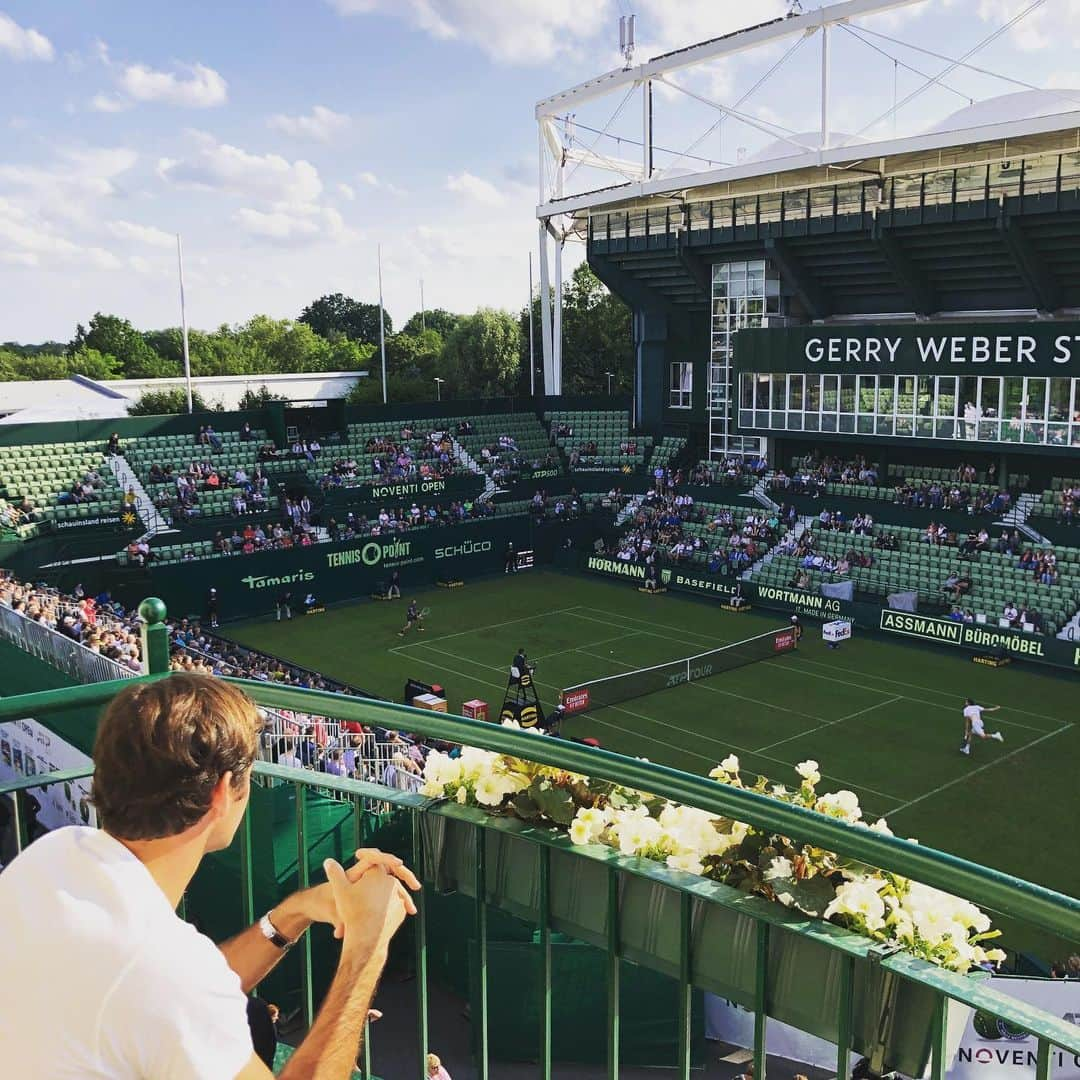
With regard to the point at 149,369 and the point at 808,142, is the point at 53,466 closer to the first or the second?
the point at 808,142

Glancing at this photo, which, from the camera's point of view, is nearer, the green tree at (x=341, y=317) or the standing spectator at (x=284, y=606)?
the standing spectator at (x=284, y=606)

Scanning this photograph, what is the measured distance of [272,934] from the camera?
10.0 ft

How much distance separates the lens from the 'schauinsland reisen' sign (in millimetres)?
32156

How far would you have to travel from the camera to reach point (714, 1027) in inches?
526

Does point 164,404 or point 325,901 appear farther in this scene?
point 164,404

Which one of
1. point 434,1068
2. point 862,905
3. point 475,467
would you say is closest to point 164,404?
point 475,467

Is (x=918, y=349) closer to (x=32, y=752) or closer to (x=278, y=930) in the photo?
(x=32, y=752)

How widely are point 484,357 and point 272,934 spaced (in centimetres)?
8086

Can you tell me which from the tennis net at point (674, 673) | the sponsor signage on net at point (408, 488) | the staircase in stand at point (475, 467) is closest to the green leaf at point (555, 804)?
the tennis net at point (674, 673)

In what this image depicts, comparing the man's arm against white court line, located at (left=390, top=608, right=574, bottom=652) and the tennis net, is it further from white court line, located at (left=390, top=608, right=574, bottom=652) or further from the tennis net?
white court line, located at (left=390, top=608, right=574, bottom=652)

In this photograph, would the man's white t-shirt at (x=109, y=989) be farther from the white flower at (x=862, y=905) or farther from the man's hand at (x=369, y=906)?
the white flower at (x=862, y=905)

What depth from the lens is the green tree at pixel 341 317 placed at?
122500 millimetres

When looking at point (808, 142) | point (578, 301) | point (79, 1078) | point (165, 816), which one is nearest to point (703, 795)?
point (165, 816)

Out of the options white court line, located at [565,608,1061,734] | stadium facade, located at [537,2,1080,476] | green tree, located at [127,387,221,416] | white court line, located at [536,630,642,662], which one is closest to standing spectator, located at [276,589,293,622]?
white court line, located at [536,630,642,662]
